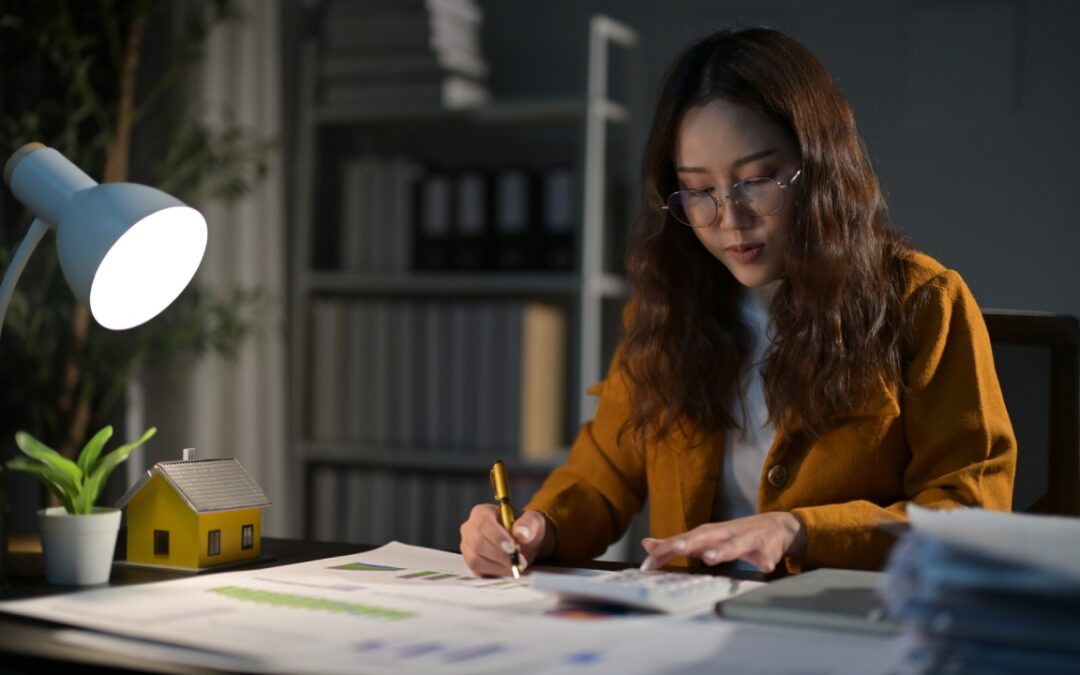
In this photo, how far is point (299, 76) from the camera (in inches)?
124

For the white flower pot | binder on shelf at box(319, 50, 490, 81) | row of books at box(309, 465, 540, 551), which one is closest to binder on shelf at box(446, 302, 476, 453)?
row of books at box(309, 465, 540, 551)

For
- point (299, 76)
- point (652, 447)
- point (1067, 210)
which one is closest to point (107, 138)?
point (299, 76)

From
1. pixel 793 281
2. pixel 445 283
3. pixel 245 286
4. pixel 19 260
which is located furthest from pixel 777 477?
pixel 245 286

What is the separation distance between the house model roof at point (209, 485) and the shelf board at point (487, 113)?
1.71 m

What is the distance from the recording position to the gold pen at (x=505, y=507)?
1195 millimetres

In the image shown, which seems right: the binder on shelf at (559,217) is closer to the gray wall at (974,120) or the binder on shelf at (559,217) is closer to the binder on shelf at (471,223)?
the binder on shelf at (471,223)

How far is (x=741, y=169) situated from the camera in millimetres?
1436

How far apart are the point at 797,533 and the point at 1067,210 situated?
1810mm

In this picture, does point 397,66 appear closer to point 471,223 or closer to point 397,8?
point 397,8

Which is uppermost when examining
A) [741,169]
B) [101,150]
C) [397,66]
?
[397,66]

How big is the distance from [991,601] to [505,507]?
61cm

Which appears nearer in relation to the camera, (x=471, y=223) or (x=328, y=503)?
(x=471, y=223)

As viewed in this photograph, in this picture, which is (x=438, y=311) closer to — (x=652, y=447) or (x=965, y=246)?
(x=965, y=246)

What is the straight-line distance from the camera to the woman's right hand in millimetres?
1191
